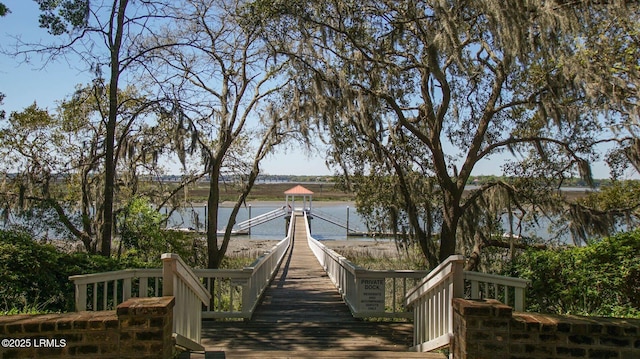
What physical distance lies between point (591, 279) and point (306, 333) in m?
3.30

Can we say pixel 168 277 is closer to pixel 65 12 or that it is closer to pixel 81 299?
pixel 81 299

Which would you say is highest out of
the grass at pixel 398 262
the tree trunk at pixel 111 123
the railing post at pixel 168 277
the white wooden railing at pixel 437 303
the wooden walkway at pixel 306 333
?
the tree trunk at pixel 111 123

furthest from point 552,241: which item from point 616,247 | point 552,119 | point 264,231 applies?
point 264,231

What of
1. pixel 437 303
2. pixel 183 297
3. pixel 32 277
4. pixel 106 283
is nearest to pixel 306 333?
pixel 437 303

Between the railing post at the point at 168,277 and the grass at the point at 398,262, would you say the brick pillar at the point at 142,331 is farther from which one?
the grass at the point at 398,262

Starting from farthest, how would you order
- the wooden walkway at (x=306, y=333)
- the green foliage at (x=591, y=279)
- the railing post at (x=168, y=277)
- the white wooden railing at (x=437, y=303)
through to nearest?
1. the green foliage at (x=591, y=279)
2. the wooden walkway at (x=306, y=333)
3. the white wooden railing at (x=437, y=303)
4. the railing post at (x=168, y=277)

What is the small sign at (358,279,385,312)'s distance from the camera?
21.4ft

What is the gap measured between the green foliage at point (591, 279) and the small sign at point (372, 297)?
1.86m

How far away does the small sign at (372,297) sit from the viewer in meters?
6.53

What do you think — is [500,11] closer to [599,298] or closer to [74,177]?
[599,298]

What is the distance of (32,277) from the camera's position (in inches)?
210

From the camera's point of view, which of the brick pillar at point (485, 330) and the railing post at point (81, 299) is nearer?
the brick pillar at point (485, 330)

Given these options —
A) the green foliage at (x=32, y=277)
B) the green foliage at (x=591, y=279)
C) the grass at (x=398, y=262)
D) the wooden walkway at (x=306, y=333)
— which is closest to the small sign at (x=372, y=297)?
the wooden walkway at (x=306, y=333)

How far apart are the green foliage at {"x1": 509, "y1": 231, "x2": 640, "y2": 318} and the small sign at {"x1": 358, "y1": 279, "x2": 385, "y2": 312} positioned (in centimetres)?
186
